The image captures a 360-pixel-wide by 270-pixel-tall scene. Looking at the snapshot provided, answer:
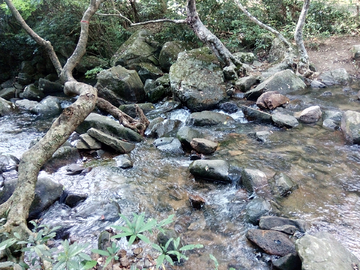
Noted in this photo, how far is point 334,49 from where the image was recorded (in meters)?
9.94

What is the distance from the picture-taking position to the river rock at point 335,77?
802 centimetres

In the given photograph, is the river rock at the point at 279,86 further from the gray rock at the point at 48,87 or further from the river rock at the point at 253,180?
the gray rock at the point at 48,87

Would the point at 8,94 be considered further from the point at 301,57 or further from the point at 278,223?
the point at 301,57

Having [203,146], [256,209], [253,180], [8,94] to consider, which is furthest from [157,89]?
[8,94]

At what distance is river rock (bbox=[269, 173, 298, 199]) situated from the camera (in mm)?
3404

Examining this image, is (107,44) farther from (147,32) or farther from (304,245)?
(304,245)

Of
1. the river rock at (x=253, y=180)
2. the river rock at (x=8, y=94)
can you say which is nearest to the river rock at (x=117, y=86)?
the river rock at (x=8, y=94)

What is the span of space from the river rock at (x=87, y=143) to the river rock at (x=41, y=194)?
56.3 inches

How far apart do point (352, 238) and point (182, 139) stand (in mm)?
3183

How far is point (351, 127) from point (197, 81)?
13.2ft

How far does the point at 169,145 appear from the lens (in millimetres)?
5043

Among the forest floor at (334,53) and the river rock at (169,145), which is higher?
the forest floor at (334,53)

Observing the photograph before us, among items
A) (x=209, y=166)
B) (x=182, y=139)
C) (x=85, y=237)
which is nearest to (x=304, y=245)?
(x=209, y=166)

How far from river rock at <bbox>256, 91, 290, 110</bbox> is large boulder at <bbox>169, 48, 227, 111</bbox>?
1.05 m
